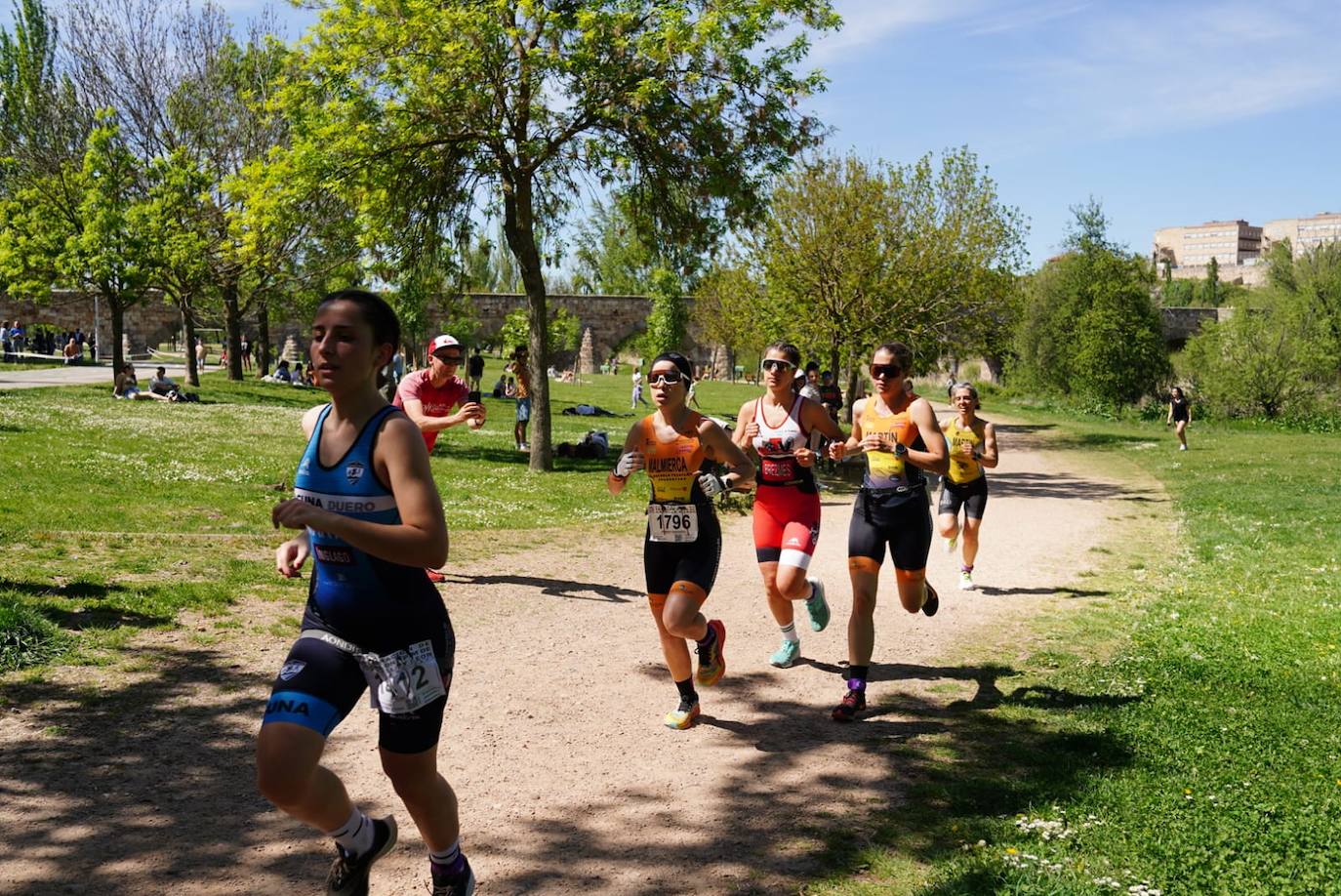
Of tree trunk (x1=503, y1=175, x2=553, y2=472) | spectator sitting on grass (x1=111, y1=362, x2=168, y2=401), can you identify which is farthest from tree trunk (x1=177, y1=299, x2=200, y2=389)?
→ tree trunk (x1=503, y1=175, x2=553, y2=472)

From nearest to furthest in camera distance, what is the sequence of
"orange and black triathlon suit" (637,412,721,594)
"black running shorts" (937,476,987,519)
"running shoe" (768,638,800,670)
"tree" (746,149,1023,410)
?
"orange and black triathlon suit" (637,412,721,594) < "running shoe" (768,638,800,670) < "black running shorts" (937,476,987,519) < "tree" (746,149,1023,410)

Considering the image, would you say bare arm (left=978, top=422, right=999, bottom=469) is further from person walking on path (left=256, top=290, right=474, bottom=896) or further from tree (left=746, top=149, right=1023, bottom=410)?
tree (left=746, top=149, right=1023, bottom=410)

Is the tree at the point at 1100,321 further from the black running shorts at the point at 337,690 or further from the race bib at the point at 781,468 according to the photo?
the black running shorts at the point at 337,690

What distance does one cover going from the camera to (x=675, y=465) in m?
5.92

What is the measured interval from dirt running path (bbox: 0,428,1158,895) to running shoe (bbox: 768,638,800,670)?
9 cm

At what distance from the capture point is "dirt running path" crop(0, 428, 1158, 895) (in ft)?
14.0

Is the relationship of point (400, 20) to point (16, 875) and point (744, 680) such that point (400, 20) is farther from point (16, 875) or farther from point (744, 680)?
point (16, 875)

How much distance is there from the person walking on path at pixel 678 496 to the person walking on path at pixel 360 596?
7.76 feet

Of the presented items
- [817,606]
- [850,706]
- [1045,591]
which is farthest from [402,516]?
[1045,591]

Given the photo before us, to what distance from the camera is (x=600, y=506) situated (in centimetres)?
1495

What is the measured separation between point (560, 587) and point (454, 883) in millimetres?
6080

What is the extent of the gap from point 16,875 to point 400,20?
13728mm

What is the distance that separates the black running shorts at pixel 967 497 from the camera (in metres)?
10.5

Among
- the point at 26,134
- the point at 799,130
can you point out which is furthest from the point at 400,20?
the point at 26,134
